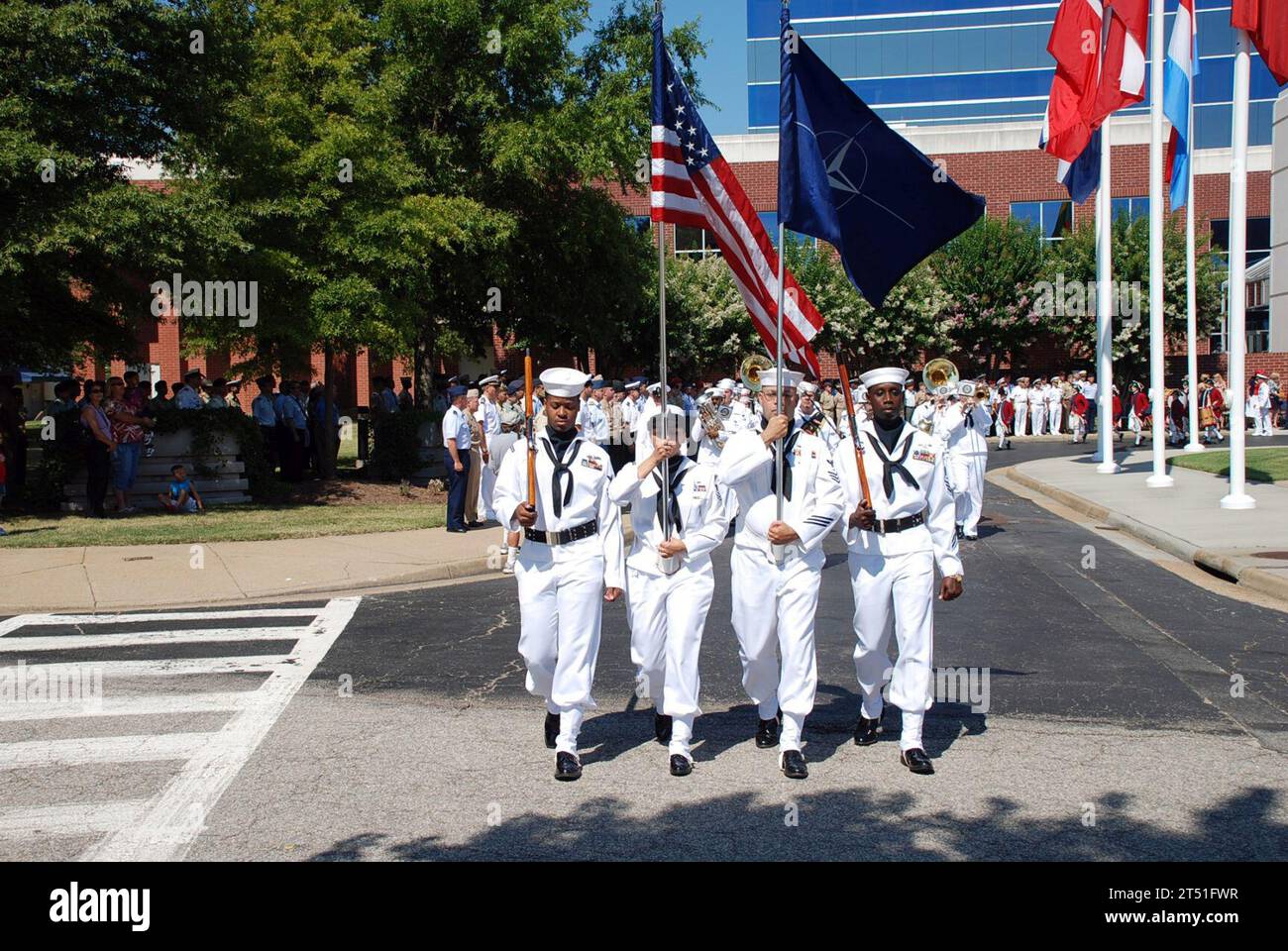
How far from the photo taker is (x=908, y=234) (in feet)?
26.9

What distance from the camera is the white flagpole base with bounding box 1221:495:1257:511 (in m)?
17.2

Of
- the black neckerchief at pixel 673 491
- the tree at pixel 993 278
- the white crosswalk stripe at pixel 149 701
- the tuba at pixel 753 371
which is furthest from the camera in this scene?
the tree at pixel 993 278

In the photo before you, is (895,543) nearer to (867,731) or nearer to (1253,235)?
(867,731)

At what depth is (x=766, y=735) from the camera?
6746 millimetres

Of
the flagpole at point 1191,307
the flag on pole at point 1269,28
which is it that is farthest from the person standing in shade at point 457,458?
the flagpole at point 1191,307

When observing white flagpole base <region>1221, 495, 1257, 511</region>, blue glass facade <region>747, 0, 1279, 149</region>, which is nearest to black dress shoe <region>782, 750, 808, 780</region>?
white flagpole base <region>1221, 495, 1257, 511</region>

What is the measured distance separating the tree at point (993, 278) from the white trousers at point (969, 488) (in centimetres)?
2836

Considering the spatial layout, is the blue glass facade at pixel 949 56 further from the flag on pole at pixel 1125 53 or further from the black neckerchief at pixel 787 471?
the black neckerchief at pixel 787 471

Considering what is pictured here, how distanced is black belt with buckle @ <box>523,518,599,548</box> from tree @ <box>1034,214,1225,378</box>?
37581 millimetres

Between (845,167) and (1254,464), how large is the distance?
1937cm

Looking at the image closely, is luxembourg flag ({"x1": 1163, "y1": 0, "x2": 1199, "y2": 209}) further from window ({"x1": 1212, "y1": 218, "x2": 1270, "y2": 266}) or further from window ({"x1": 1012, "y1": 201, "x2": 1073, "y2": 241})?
window ({"x1": 1212, "y1": 218, "x2": 1270, "y2": 266})

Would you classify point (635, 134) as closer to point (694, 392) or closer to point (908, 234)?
point (694, 392)

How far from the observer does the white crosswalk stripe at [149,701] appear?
555 centimetres

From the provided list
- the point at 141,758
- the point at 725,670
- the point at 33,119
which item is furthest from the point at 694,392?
the point at 141,758
